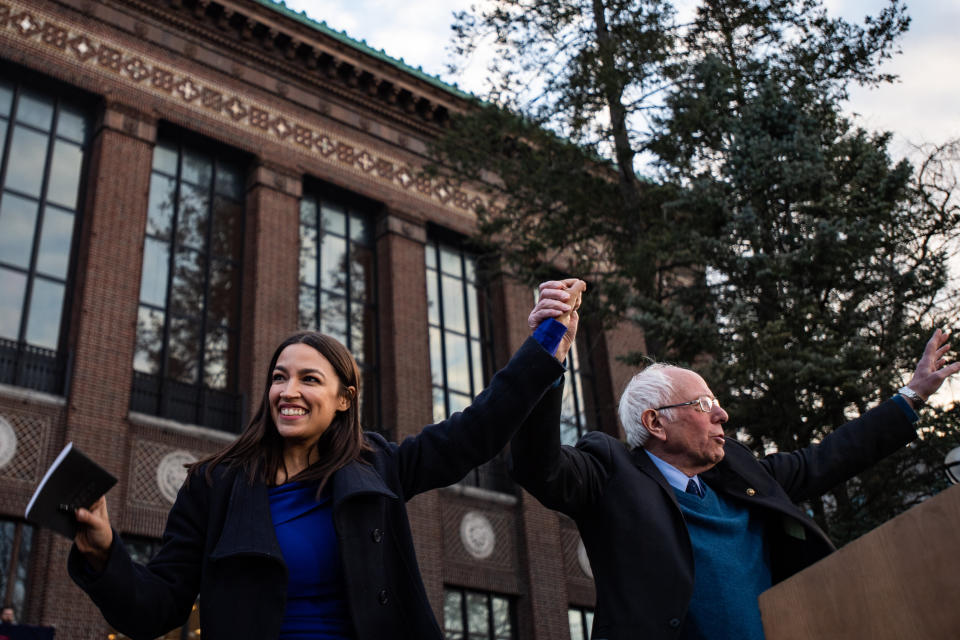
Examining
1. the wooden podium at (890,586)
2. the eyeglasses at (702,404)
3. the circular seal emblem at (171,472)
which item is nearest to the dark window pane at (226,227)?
the circular seal emblem at (171,472)

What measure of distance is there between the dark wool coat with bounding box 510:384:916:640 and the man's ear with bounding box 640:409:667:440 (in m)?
0.11

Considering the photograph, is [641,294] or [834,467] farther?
[641,294]

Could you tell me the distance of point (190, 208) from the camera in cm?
1780

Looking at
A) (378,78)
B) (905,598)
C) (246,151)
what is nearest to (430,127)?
(378,78)

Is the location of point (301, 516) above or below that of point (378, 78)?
below

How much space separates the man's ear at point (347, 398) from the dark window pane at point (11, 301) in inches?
508

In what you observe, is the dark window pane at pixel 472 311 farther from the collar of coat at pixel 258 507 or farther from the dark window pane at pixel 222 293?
the collar of coat at pixel 258 507

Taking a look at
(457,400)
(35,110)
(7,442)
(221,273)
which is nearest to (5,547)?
(7,442)

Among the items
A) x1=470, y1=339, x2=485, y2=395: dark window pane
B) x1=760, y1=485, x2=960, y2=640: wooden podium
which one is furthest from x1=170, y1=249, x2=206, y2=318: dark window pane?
x1=760, y1=485, x2=960, y2=640: wooden podium

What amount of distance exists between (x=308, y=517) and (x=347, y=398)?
0.49 m

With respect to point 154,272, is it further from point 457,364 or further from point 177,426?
point 457,364

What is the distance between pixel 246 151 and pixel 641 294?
8.73 metres

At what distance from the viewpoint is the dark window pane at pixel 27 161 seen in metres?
15.8

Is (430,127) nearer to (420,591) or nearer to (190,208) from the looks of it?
(190,208)
